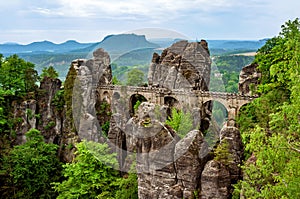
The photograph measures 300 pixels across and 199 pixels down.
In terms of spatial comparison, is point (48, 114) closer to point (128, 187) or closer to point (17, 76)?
point (17, 76)

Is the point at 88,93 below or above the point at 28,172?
above

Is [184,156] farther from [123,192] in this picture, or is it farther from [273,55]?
[273,55]

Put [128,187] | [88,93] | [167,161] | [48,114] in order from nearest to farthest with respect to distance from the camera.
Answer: [167,161]
[128,187]
[88,93]
[48,114]

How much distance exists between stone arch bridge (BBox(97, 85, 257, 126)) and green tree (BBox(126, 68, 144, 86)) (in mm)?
6069

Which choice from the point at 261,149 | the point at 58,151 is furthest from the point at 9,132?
the point at 261,149

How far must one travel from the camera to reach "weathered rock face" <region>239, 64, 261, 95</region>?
29.4 m

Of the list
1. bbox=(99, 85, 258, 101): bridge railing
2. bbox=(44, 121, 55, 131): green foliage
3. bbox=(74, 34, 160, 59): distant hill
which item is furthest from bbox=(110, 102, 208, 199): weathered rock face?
bbox=(44, 121, 55, 131): green foliage

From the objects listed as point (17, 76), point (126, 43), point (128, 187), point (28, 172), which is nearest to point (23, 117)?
point (17, 76)

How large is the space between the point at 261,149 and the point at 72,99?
2282cm

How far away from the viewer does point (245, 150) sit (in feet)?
45.9

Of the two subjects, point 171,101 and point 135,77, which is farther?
point 135,77

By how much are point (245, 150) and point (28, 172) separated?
54.0ft

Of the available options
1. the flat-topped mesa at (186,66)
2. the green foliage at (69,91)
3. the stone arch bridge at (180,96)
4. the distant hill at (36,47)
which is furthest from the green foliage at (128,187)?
the distant hill at (36,47)

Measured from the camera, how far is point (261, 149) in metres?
9.62
